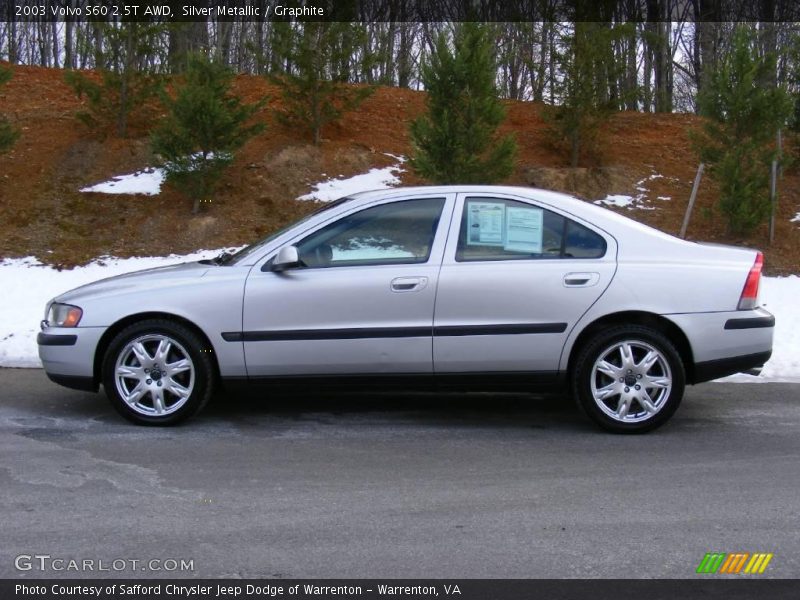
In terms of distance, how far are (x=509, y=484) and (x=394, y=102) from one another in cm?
1318

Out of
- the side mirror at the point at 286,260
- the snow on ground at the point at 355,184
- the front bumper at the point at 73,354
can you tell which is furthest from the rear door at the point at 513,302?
the snow on ground at the point at 355,184

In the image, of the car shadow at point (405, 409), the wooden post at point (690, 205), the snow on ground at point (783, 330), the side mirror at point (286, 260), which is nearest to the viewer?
the side mirror at point (286, 260)

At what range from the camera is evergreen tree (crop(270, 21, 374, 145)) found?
14.5 m

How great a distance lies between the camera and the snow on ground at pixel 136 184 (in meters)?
13.6

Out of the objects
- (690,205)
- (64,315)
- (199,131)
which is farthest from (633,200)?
(64,315)

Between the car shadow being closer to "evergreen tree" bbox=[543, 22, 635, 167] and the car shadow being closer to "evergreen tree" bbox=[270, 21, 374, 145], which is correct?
"evergreen tree" bbox=[543, 22, 635, 167]

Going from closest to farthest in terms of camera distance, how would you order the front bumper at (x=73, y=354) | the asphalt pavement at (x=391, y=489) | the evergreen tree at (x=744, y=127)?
1. the asphalt pavement at (x=391, y=489)
2. the front bumper at (x=73, y=354)
3. the evergreen tree at (x=744, y=127)

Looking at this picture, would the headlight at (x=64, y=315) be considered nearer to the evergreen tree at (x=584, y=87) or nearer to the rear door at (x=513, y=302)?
the rear door at (x=513, y=302)

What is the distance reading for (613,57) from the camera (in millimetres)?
14281

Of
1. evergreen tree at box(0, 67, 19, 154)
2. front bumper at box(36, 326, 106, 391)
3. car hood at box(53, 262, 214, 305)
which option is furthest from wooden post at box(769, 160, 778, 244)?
evergreen tree at box(0, 67, 19, 154)

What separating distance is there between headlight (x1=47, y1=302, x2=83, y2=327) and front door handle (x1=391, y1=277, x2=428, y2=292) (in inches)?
80.0

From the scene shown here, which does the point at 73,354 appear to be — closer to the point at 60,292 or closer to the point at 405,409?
the point at 405,409

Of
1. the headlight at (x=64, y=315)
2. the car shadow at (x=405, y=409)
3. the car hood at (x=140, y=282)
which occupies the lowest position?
the car shadow at (x=405, y=409)

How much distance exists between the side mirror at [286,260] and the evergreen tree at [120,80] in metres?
8.99
